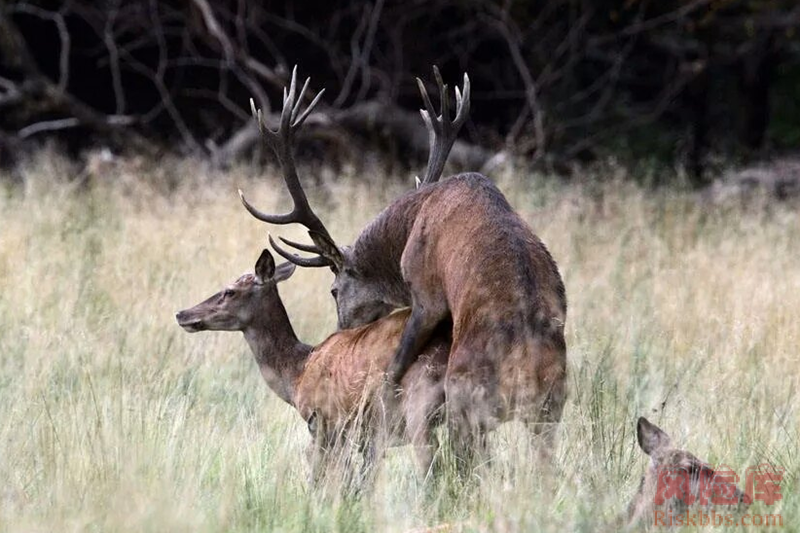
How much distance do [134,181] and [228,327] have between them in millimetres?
5207

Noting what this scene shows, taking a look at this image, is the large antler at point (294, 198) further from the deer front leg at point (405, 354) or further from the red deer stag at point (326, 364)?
the deer front leg at point (405, 354)

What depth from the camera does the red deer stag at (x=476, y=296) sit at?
555 cm

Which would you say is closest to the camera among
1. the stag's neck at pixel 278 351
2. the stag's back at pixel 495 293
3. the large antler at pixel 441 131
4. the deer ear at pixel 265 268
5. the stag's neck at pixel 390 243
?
the stag's back at pixel 495 293

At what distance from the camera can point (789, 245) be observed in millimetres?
10758

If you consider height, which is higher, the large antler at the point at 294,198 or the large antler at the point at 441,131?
the large antler at the point at 441,131

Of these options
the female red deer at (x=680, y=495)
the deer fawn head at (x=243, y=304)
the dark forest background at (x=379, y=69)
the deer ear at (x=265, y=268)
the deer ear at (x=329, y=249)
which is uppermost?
the dark forest background at (x=379, y=69)

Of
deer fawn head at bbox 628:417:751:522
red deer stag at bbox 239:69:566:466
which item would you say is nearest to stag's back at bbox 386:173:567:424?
red deer stag at bbox 239:69:566:466

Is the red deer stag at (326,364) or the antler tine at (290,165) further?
the antler tine at (290,165)

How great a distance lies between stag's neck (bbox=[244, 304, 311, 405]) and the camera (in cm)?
689

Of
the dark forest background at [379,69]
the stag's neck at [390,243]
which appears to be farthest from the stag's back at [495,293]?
the dark forest background at [379,69]

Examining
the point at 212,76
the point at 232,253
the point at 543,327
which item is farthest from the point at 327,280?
the point at 212,76

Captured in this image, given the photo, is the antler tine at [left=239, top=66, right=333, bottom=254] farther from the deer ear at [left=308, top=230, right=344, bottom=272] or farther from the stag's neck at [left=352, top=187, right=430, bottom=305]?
the stag's neck at [left=352, top=187, right=430, bottom=305]

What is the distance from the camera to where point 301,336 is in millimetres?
8602

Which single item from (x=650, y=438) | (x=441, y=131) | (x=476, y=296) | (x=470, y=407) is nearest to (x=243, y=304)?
(x=441, y=131)
